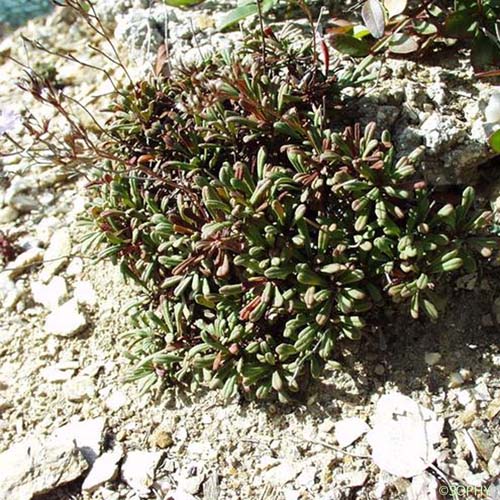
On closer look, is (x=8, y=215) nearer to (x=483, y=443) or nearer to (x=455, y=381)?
(x=455, y=381)

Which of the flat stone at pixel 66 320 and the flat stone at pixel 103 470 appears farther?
the flat stone at pixel 66 320

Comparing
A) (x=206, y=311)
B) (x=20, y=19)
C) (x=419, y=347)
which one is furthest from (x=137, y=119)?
(x=20, y=19)

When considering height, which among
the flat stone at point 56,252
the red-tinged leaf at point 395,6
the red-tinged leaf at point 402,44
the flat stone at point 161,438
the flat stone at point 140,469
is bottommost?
the flat stone at point 140,469

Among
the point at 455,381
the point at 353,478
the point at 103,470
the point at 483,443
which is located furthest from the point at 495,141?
the point at 103,470

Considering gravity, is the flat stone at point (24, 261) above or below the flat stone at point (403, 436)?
above

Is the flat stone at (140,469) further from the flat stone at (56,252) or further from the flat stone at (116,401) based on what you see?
the flat stone at (56,252)

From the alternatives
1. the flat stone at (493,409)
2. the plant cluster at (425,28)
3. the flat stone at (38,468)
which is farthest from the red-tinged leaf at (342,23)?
the flat stone at (38,468)

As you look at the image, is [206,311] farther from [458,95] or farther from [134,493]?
[458,95]
